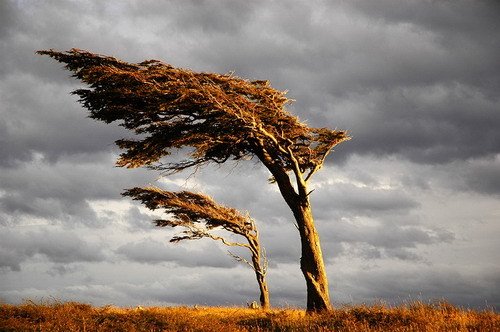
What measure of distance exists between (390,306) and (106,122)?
1117cm

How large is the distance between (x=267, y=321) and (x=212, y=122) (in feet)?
22.3

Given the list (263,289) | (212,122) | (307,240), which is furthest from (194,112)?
(263,289)

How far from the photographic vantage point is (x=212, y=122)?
1664 centimetres

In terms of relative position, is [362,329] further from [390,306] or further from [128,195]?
[128,195]

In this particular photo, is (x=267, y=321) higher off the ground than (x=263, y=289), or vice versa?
(x=263, y=289)

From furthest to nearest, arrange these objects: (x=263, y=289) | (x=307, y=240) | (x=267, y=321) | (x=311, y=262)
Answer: (x=263, y=289)
(x=307, y=240)
(x=311, y=262)
(x=267, y=321)

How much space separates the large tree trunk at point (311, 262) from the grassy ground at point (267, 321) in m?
1.17

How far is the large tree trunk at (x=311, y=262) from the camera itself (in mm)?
16656

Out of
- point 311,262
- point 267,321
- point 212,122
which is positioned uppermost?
point 212,122

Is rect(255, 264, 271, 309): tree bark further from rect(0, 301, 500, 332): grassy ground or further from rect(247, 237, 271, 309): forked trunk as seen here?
rect(0, 301, 500, 332): grassy ground

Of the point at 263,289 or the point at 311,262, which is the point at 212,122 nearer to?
the point at 311,262

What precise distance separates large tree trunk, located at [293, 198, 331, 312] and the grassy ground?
117 cm

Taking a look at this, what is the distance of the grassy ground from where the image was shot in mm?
12414

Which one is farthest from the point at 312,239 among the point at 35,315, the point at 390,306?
the point at 35,315
